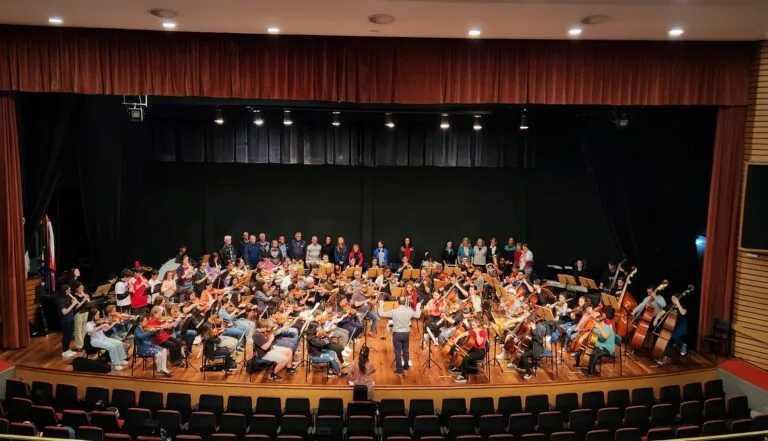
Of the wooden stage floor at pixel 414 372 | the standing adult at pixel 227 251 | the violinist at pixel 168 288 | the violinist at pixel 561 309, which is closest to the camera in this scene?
the wooden stage floor at pixel 414 372

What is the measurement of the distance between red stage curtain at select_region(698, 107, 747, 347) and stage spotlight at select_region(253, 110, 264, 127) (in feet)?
40.4

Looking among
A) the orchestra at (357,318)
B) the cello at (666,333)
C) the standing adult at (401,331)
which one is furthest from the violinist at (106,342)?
the cello at (666,333)

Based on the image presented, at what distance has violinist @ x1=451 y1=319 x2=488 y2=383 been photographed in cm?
1213

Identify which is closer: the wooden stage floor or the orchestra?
the wooden stage floor

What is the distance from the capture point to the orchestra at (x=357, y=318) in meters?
12.4

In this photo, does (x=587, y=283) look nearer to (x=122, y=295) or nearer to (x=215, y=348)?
(x=215, y=348)

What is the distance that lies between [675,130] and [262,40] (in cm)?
1133

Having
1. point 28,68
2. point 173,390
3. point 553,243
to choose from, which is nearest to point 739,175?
point 553,243

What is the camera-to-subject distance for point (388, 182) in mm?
21875

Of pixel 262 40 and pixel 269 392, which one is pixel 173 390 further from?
pixel 262 40

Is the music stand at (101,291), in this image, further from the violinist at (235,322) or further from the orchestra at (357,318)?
the violinist at (235,322)

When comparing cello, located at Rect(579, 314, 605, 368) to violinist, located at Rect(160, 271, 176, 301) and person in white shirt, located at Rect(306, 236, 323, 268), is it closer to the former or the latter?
person in white shirt, located at Rect(306, 236, 323, 268)

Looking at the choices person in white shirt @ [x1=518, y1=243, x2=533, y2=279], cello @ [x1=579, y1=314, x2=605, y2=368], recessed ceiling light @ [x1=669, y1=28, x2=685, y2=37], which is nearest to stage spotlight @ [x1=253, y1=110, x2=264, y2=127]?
person in white shirt @ [x1=518, y1=243, x2=533, y2=279]

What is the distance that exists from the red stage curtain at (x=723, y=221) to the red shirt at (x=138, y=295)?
12975 mm
